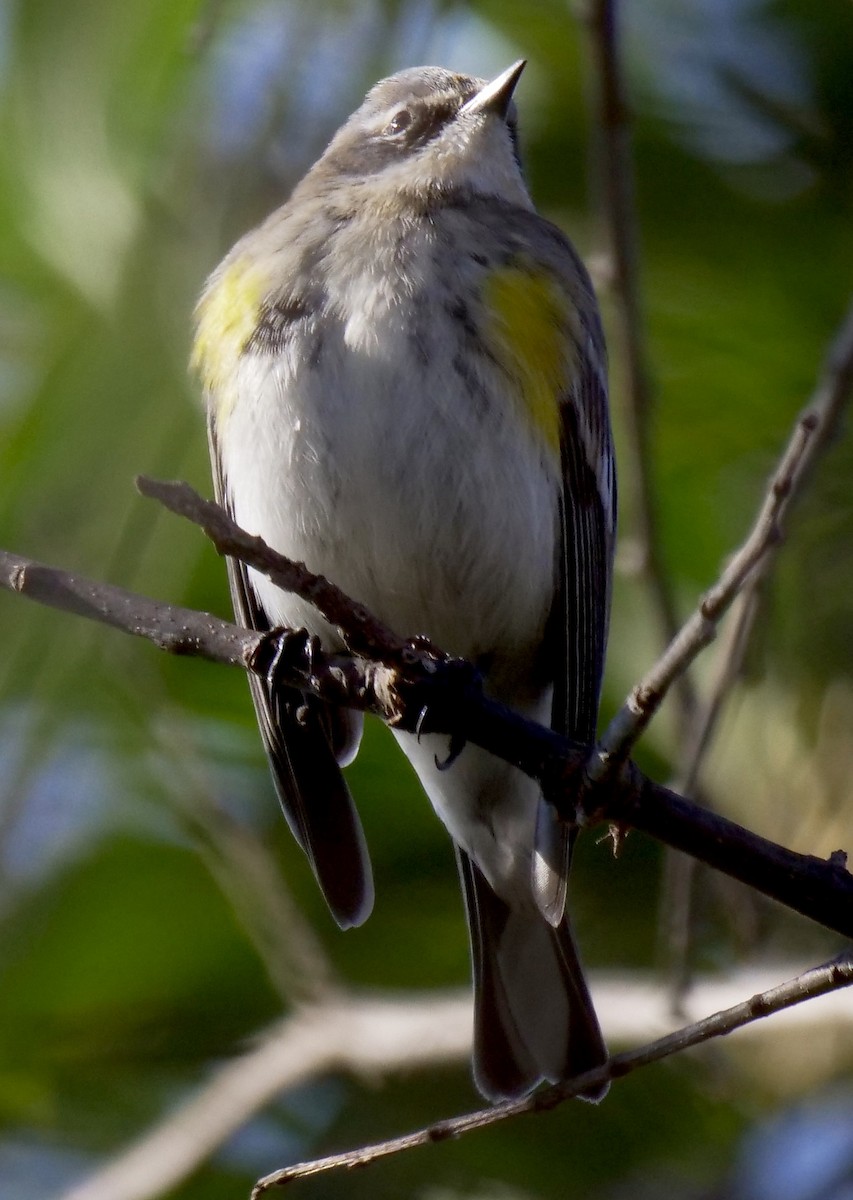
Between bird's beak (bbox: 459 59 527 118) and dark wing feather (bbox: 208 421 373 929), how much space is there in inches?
49.2

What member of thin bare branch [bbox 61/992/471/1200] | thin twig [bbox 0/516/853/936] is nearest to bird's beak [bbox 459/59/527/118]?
thin twig [bbox 0/516/853/936]

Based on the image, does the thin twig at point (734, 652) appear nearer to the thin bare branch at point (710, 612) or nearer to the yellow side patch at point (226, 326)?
the thin bare branch at point (710, 612)

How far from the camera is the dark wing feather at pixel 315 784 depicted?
4.12 meters

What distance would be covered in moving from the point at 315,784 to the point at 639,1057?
5.89 ft

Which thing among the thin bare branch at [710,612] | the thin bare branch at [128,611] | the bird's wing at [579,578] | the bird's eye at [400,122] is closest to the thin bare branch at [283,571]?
the thin bare branch at [128,611]

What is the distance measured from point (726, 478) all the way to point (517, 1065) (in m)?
2.28

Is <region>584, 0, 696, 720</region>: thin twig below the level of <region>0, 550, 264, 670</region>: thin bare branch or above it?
above

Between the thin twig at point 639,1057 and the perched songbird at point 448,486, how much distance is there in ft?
3.71

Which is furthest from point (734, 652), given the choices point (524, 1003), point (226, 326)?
point (226, 326)

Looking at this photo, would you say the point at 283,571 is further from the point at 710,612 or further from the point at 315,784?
the point at 315,784

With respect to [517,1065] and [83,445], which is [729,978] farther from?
[83,445]

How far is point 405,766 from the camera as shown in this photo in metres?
5.54

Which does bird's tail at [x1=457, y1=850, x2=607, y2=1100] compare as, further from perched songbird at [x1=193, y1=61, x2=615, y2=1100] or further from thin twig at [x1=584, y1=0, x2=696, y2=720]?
thin twig at [x1=584, y1=0, x2=696, y2=720]

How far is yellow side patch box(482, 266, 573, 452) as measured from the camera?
4.09 metres
